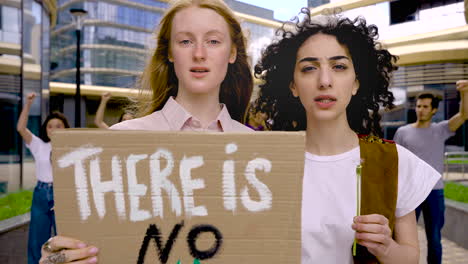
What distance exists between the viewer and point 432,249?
4465 mm

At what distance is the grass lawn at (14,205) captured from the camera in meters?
6.20

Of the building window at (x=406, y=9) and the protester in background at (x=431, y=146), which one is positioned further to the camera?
the building window at (x=406, y=9)

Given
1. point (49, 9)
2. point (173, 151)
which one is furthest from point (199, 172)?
point (49, 9)

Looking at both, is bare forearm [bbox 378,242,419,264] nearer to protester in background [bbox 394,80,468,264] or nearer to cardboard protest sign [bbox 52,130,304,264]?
cardboard protest sign [bbox 52,130,304,264]

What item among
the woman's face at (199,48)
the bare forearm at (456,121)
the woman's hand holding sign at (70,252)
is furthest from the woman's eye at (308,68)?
the bare forearm at (456,121)

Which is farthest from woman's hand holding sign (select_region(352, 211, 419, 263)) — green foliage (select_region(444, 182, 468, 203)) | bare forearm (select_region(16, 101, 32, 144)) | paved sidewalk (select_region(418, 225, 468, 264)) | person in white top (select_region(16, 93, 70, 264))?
green foliage (select_region(444, 182, 468, 203))

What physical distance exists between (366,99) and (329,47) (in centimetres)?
33

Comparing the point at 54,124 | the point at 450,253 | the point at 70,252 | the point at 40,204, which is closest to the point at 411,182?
the point at 70,252

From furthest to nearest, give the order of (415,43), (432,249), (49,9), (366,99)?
(415,43)
(49,9)
(432,249)
(366,99)

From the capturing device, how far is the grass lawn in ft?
20.3

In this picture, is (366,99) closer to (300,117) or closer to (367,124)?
(367,124)

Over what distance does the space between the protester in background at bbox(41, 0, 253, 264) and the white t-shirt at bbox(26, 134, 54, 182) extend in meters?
2.95

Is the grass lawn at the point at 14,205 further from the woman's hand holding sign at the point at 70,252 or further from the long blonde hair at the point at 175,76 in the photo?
the woman's hand holding sign at the point at 70,252

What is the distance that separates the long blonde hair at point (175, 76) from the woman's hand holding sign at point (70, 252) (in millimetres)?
814
